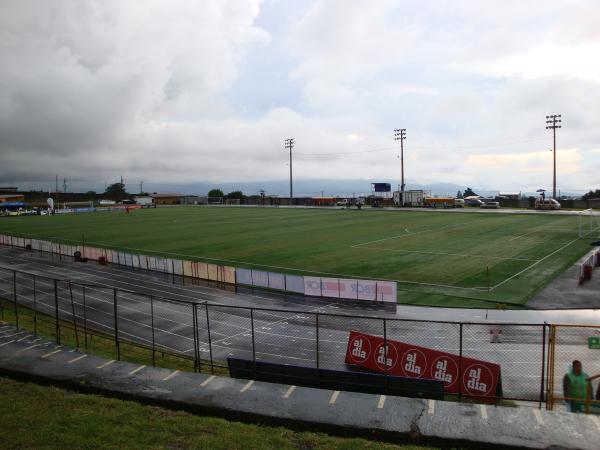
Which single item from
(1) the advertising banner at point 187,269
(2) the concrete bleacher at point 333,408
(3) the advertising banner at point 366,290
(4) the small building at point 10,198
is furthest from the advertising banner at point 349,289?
(4) the small building at point 10,198

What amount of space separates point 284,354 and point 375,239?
35186mm

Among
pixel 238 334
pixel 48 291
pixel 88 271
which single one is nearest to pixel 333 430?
pixel 238 334

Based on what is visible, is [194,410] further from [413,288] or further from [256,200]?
[256,200]

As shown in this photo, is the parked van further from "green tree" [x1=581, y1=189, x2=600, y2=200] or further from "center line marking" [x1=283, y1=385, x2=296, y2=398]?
"center line marking" [x1=283, y1=385, x2=296, y2=398]

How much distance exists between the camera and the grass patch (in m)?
8.20

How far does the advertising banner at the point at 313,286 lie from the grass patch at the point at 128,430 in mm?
19282

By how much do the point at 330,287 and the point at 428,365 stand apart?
532 inches

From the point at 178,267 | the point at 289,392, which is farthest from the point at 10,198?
the point at 289,392

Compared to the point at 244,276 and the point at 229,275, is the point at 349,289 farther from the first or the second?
the point at 229,275

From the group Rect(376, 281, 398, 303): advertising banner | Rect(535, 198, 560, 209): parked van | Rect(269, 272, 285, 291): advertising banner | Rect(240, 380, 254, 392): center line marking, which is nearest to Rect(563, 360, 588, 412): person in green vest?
Rect(240, 380, 254, 392): center line marking

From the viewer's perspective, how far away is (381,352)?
16.7m

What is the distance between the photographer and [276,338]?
69.7 feet

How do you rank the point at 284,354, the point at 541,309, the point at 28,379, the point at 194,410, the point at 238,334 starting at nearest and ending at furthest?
the point at 194,410 < the point at 28,379 < the point at 284,354 < the point at 238,334 < the point at 541,309

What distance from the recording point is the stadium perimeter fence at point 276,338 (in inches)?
643
